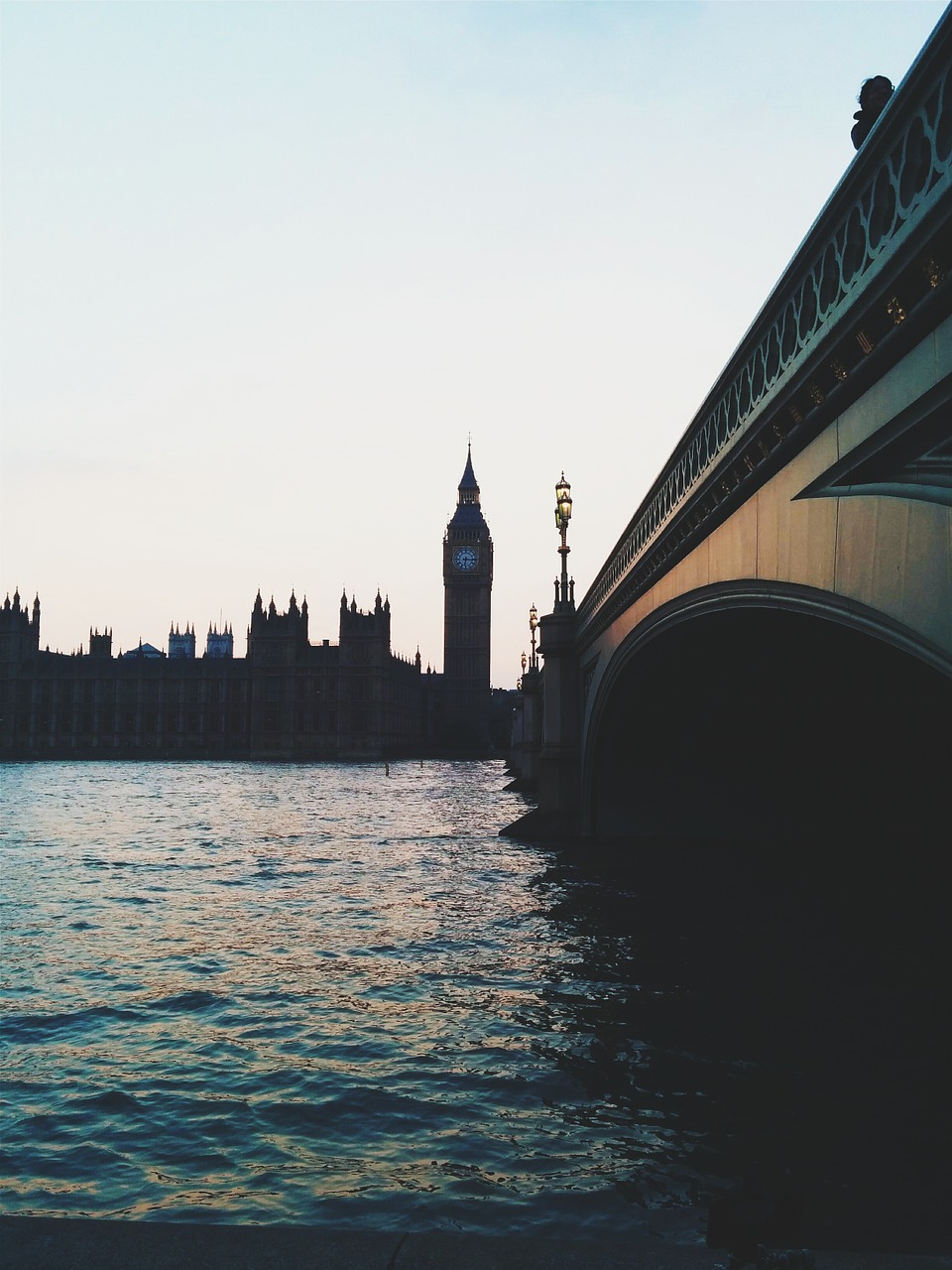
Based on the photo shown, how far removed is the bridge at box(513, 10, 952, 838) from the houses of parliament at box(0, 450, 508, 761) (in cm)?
11066

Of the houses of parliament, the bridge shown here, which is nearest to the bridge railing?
the bridge

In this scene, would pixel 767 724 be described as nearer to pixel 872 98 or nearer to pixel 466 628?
pixel 872 98

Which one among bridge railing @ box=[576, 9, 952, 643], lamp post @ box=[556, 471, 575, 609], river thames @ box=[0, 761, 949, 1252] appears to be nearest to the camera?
bridge railing @ box=[576, 9, 952, 643]

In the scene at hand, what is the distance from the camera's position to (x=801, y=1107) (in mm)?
8102

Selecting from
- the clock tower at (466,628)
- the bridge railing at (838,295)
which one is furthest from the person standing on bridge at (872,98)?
the clock tower at (466,628)

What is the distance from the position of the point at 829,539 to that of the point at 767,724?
14428 millimetres

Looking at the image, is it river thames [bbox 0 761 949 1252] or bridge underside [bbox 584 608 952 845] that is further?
bridge underside [bbox 584 608 952 845]

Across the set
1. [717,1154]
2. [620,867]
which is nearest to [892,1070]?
[717,1154]

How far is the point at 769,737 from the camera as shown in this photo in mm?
21328

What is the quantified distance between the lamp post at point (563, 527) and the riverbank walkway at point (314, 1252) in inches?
787

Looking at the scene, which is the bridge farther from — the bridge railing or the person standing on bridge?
the person standing on bridge

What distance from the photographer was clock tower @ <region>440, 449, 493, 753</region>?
167 meters

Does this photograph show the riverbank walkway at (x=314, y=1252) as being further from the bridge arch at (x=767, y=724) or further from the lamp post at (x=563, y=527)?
the lamp post at (x=563, y=527)

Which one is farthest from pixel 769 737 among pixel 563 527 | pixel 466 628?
pixel 466 628
